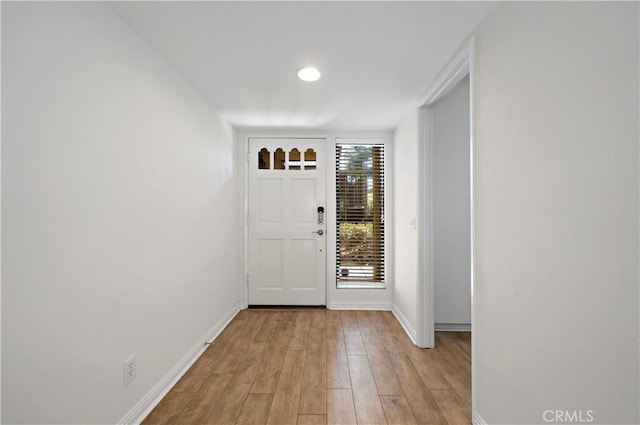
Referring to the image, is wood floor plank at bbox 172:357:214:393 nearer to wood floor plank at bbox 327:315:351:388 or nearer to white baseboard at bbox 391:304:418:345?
wood floor plank at bbox 327:315:351:388

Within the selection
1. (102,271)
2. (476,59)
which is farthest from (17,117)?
(476,59)

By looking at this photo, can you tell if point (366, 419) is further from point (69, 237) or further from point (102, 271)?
point (69, 237)

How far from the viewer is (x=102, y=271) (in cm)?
158

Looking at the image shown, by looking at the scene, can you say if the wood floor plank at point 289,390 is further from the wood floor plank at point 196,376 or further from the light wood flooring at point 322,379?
the wood floor plank at point 196,376

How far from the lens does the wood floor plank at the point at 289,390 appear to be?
1.90 meters

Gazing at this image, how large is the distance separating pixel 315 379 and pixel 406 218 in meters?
1.88

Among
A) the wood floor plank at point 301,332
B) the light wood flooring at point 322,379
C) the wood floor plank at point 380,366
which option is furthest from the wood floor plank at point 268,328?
the wood floor plank at point 380,366

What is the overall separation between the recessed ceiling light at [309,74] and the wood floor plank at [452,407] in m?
2.44

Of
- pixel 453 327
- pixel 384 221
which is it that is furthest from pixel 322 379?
pixel 384 221

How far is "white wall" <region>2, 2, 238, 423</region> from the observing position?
1.17 metres

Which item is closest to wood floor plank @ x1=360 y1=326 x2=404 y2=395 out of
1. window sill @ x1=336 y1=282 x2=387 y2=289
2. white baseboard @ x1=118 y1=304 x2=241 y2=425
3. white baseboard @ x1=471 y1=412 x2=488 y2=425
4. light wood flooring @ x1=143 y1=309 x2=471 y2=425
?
light wood flooring @ x1=143 y1=309 x2=471 y2=425

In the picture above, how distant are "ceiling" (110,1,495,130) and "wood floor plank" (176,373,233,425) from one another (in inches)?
90.1

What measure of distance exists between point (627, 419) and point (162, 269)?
2.36m

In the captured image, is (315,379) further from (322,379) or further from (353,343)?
(353,343)
